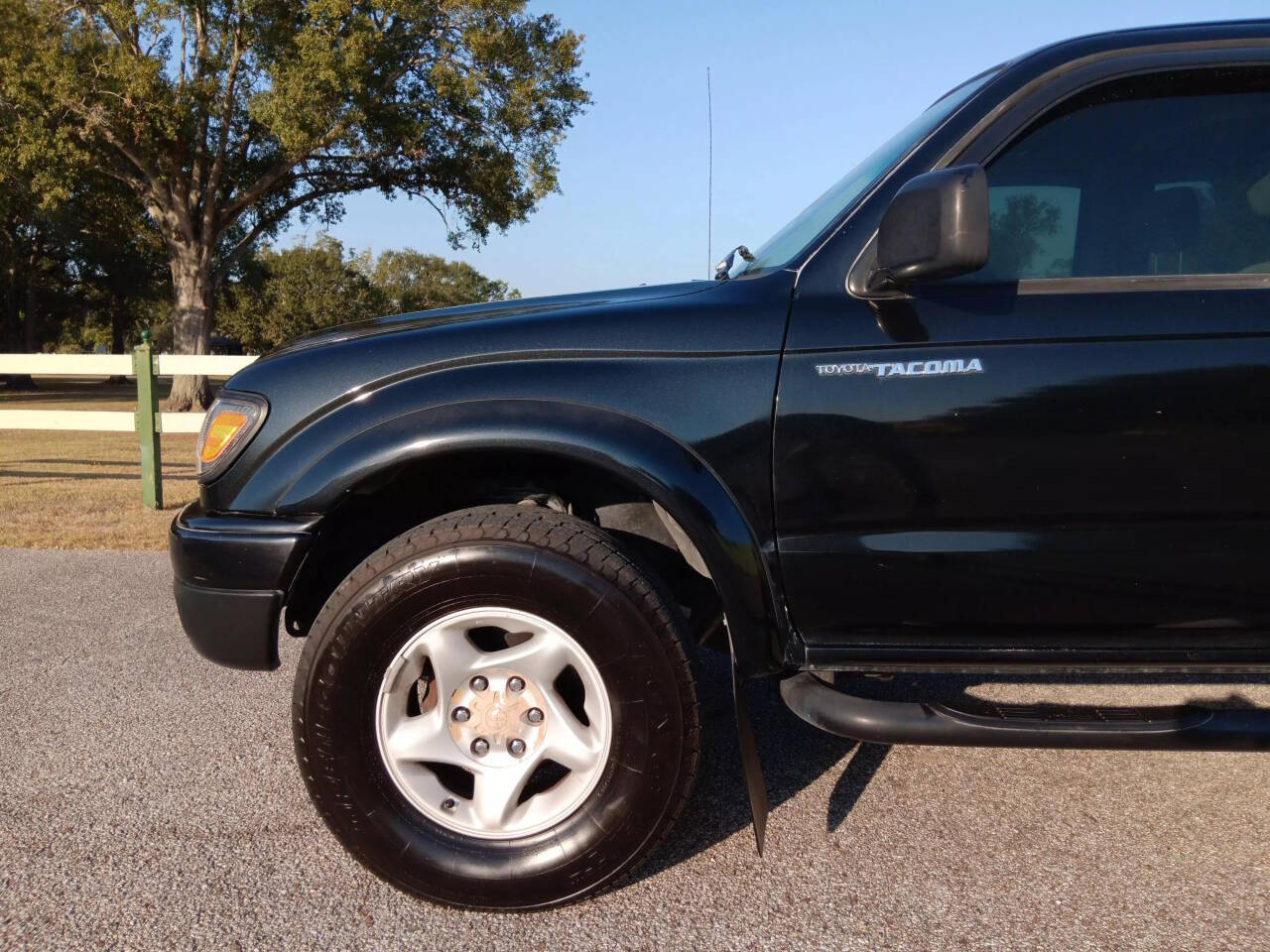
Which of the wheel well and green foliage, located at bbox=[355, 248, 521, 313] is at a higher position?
green foliage, located at bbox=[355, 248, 521, 313]

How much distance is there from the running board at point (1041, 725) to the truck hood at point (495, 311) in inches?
41.3

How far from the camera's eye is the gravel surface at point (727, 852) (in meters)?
2.07

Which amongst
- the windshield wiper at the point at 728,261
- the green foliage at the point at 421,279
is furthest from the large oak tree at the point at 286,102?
the green foliage at the point at 421,279

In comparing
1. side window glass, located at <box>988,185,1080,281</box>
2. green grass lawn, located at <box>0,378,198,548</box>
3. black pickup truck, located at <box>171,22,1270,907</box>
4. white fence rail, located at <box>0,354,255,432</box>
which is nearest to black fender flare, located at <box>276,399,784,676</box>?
black pickup truck, located at <box>171,22,1270,907</box>

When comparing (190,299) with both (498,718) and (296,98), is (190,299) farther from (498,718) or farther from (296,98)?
(498,718)

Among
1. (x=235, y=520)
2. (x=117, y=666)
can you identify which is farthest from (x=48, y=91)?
(x=235, y=520)

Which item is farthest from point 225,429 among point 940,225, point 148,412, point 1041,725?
point 148,412

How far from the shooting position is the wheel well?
2.52 meters

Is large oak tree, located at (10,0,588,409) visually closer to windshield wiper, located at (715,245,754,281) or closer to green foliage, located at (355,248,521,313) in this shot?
windshield wiper, located at (715,245,754,281)

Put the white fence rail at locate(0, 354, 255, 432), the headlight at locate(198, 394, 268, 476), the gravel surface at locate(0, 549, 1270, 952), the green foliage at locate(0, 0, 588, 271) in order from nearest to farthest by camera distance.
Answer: the gravel surface at locate(0, 549, 1270, 952), the headlight at locate(198, 394, 268, 476), the white fence rail at locate(0, 354, 255, 432), the green foliage at locate(0, 0, 588, 271)

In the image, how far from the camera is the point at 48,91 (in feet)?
57.5

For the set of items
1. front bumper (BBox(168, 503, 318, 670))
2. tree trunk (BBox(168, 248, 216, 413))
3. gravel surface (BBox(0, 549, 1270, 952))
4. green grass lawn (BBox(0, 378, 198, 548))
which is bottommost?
gravel surface (BBox(0, 549, 1270, 952))

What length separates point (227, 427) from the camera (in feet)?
7.89

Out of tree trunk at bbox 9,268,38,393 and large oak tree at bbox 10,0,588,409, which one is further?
tree trunk at bbox 9,268,38,393
